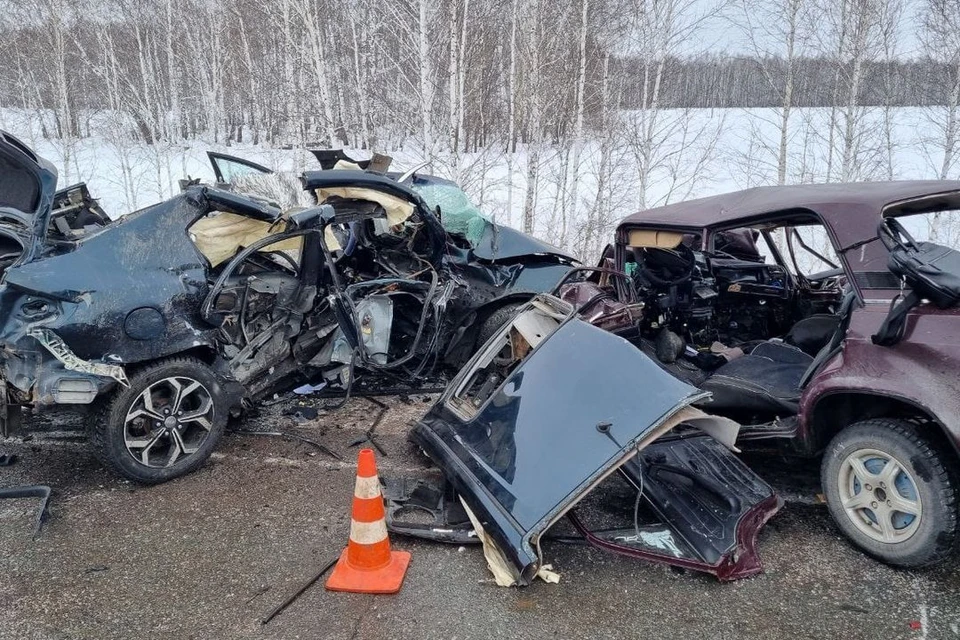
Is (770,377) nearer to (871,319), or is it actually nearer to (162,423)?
(871,319)

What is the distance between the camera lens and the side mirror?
432 cm

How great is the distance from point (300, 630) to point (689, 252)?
3.96 m

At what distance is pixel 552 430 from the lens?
2.84 meters

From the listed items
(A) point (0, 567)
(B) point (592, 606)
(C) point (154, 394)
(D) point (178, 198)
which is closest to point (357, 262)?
(D) point (178, 198)

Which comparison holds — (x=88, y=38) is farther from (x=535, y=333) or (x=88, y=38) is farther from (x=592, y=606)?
(x=592, y=606)

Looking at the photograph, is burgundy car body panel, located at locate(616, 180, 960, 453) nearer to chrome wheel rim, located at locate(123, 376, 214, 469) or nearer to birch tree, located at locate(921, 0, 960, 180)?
chrome wheel rim, located at locate(123, 376, 214, 469)

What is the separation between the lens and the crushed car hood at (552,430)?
8.41 feet

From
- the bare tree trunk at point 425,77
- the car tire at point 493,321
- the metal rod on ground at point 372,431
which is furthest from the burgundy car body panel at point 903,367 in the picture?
the bare tree trunk at point 425,77

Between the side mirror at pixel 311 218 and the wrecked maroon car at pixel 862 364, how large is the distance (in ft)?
6.82

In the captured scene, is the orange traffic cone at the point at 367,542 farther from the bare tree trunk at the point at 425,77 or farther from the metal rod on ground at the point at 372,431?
the bare tree trunk at the point at 425,77

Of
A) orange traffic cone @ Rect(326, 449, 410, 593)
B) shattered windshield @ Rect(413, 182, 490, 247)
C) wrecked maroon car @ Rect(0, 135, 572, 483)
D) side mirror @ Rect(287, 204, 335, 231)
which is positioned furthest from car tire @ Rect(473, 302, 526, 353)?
orange traffic cone @ Rect(326, 449, 410, 593)

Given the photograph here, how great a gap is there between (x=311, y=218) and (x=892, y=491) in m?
3.84

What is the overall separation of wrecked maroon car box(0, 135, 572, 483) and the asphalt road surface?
0.54 meters

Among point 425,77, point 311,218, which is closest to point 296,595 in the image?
point 311,218
